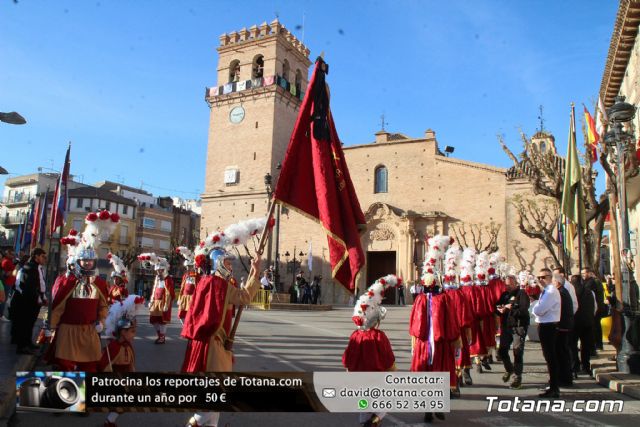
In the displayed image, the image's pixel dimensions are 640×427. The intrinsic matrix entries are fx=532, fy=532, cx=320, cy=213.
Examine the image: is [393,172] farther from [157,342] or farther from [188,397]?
[188,397]

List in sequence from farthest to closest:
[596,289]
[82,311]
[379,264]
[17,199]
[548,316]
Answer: [17,199], [379,264], [596,289], [548,316], [82,311]

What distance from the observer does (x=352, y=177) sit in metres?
41.4

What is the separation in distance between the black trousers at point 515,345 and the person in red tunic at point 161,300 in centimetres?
706

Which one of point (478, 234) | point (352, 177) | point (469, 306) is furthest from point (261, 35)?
point (469, 306)

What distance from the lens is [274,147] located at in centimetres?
4331

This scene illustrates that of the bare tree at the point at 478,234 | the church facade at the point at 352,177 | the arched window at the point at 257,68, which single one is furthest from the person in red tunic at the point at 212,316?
the arched window at the point at 257,68

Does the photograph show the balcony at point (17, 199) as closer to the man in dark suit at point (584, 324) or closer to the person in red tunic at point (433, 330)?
the man in dark suit at point (584, 324)

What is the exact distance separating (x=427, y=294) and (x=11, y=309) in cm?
722

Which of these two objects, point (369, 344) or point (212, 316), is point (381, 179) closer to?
point (369, 344)

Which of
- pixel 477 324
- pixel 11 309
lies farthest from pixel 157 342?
pixel 477 324

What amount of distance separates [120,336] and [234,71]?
43365mm

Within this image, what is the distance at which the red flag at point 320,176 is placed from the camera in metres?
5.28

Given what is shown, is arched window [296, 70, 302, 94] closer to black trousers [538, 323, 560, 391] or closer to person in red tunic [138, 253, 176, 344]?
person in red tunic [138, 253, 176, 344]

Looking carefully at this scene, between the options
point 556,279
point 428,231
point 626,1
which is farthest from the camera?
point 428,231
